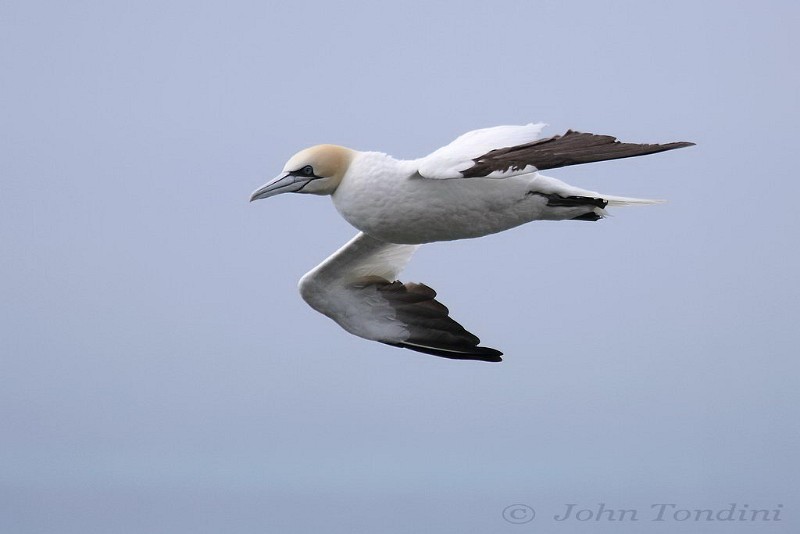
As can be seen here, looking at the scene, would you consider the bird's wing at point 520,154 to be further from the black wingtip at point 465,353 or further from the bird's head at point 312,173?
the black wingtip at point 465,353

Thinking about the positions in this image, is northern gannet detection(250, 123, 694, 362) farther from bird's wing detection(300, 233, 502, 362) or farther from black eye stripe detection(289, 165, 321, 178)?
bird's wing detection(300, 233, 502, 362)

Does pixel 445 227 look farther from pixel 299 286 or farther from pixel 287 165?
pixel 299 286

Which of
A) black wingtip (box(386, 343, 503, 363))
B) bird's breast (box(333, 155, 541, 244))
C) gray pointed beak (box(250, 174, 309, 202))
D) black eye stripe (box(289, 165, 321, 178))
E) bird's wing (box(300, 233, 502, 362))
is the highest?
black eye stripe (box(289, 165, 321, 178))

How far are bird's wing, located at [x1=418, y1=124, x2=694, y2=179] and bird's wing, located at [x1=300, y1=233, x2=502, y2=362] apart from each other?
233cm

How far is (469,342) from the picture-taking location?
42.7 ft

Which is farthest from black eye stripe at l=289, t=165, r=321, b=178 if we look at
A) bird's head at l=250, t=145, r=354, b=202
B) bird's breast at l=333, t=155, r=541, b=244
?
bird's breast at l=333, t=155, r=541, b=244

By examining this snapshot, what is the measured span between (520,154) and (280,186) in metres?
2.08

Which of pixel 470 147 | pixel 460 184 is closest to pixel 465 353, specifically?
pixel 460 184

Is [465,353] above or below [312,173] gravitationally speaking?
below

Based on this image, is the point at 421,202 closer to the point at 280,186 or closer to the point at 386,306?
the point at 280,186

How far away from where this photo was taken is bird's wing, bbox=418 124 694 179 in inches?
397

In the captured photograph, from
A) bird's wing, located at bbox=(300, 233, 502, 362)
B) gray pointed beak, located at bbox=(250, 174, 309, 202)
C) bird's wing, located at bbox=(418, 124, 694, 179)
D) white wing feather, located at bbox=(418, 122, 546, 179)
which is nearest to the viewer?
bird's wing, located at bbox=(418, 124, 694, 179)

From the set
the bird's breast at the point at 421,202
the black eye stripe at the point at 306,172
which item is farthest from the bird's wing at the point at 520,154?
the black eye stripe at the point at 306,172

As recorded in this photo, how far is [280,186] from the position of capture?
37.4 feet
